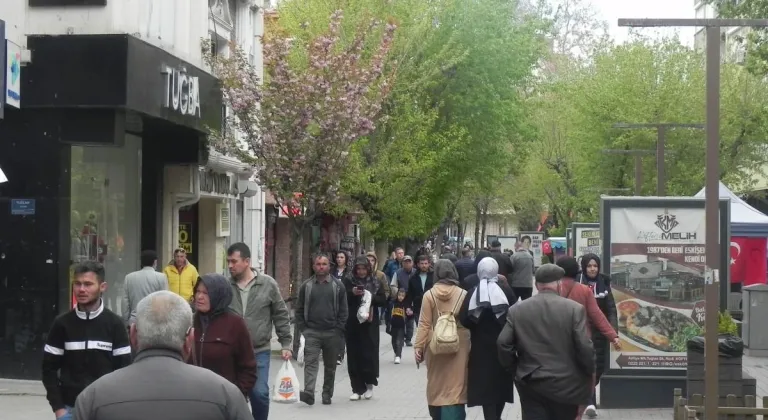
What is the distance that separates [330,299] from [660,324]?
3545 mm

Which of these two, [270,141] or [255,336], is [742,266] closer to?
[270,141]

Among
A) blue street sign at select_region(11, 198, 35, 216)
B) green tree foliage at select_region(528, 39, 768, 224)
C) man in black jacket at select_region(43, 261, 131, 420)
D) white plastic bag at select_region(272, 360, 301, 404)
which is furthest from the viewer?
green tree foliage at select_region(528, 39, 768, 224)

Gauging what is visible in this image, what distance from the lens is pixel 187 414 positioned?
4.19 meters

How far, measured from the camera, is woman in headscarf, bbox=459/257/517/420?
33.3ft

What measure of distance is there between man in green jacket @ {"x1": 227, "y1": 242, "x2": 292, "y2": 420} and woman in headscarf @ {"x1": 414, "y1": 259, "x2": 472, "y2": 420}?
1.14 meters

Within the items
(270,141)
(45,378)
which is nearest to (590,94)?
A: (270,141)

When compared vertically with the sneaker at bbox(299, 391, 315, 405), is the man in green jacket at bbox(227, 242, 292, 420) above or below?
above

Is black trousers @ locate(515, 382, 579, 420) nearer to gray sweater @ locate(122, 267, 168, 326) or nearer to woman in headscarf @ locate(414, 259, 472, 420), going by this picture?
woman in headscarf @ locate(414, 259, 472, 420)

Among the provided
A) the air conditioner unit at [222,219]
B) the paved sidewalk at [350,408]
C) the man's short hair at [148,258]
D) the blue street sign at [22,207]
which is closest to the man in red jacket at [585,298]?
the paved sidewalk at [350,408]

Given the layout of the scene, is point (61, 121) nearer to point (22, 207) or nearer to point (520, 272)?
point (22, 207)

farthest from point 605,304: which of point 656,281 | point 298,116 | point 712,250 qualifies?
point 298,116

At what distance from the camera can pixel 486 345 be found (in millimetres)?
10172

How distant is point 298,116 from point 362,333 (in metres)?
5.32

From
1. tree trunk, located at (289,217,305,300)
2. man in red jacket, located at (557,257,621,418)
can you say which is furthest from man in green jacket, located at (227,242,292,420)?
tree trunk, located at (289,217,305,300)
